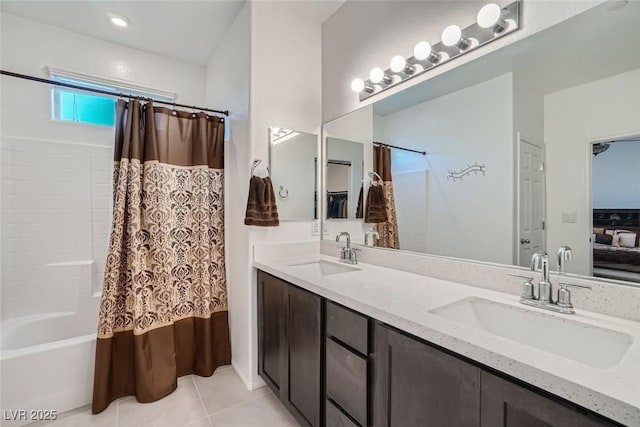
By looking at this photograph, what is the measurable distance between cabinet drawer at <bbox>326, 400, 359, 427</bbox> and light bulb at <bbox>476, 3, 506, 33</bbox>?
1.82 meters

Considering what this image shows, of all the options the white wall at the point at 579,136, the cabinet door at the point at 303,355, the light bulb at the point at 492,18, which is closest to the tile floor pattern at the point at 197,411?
the cabinet door at the point at 303,355

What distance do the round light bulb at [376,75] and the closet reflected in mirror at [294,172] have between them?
2.10ft

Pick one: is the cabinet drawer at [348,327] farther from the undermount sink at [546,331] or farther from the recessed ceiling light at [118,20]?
the recessed ceiling light at [118,20]

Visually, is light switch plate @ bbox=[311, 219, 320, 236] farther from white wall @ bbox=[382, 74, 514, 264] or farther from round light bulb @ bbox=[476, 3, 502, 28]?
round light bulb @ bbox=[476, 3, 502, 28]

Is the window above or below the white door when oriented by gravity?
above

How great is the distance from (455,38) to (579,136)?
0.72 meters

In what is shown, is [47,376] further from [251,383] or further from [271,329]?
[271,329]

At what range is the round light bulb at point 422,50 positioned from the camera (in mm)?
1536

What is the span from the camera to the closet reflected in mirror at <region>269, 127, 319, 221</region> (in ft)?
6.93

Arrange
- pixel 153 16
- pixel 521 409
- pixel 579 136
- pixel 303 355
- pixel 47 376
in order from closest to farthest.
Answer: pixel 521 409 → pixel 579 136 → pixel 303 355 → pixel 47 376 → pixel 153 16

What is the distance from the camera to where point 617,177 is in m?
1.01

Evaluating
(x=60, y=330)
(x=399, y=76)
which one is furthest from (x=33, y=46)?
(x=399, y=76)

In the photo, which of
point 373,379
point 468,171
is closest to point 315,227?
point 468,171

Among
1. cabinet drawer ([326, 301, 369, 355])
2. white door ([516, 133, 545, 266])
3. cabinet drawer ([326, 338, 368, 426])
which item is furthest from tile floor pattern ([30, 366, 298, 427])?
white door ([516, 133, 545, 266])
